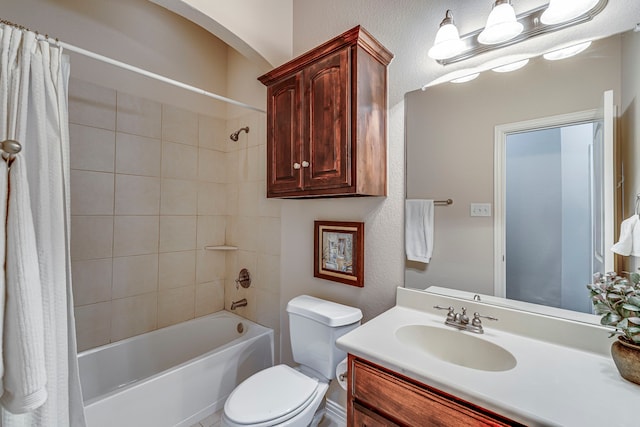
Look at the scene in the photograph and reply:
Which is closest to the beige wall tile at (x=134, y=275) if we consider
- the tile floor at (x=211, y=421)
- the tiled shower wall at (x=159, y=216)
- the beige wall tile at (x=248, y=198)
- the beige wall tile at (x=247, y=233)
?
the tiled shower wall at (x=159, y=216)

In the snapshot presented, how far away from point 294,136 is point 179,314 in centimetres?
183

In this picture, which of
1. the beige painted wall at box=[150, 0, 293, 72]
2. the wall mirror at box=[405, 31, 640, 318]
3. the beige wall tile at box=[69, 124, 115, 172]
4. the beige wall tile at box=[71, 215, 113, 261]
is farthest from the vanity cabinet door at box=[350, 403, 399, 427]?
the beige wall tile at box=[69, 124, 115, 172]

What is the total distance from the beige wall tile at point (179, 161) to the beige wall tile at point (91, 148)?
0.36m

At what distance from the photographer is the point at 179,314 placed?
7.58 feet

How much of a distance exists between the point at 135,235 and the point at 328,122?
5.67 feet

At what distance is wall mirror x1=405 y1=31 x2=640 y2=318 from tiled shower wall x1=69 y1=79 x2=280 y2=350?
1184mm

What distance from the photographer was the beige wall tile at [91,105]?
1.81 metres

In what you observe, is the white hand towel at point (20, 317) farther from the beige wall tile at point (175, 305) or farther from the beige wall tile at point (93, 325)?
the beige wall tile at point (175, 305)

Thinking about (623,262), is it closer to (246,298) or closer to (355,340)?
(355,340)

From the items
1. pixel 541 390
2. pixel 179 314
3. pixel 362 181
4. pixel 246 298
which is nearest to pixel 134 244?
pixel 179 314

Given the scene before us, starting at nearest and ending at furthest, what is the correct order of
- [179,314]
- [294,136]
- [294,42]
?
1. [294,136]
2. [294,42]
3. [179,314]

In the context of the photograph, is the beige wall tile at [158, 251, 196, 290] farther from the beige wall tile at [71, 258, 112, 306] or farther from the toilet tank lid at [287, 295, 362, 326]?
the toilet tank lid at [287, 295, 362, 326]

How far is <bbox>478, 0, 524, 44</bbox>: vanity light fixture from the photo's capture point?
3.56ft

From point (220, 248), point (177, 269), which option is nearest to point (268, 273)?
point (220, 248)
